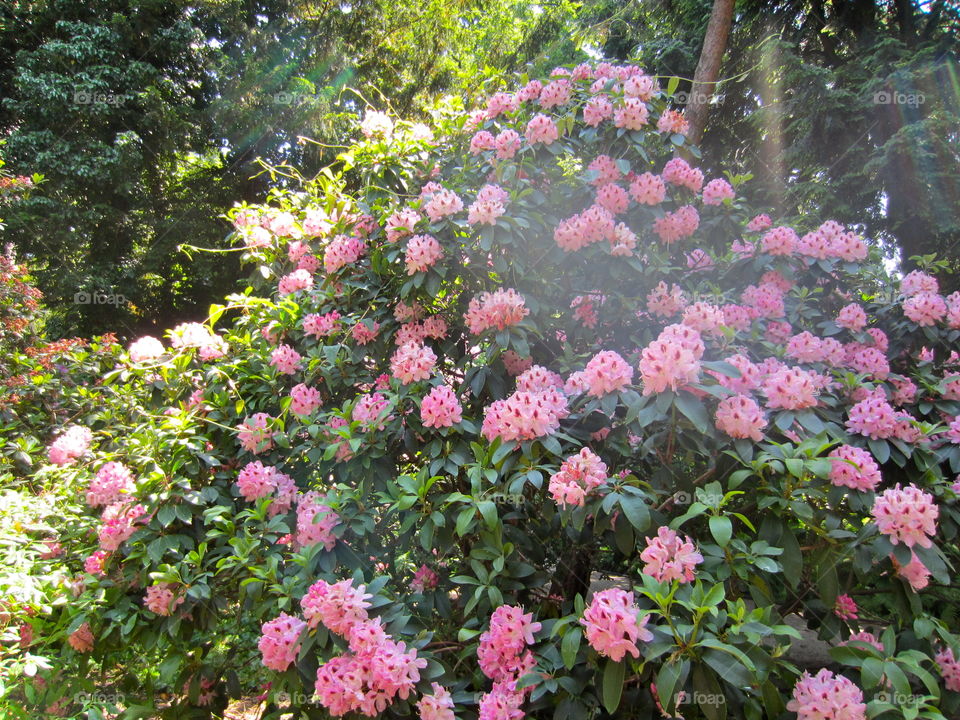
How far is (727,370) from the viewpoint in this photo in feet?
4.93

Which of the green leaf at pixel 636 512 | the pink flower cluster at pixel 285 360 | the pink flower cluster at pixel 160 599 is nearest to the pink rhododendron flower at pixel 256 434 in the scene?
the pink flower cluster at pixel 285 360

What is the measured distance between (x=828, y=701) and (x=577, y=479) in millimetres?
694

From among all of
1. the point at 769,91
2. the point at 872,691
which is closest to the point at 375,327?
the point at 872,691

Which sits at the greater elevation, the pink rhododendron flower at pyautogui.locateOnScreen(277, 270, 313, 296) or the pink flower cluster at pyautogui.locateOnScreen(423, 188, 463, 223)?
the pink flower cluster at pyautogui.locateOnScreen(423, 188, 463, 223)

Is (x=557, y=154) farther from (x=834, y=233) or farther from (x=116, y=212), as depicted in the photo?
(x=116, y=212)

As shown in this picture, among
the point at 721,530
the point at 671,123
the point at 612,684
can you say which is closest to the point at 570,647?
the point at 612,684

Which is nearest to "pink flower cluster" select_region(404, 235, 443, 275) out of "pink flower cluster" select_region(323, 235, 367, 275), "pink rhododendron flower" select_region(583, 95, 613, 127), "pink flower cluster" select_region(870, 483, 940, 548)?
"pink flower cluster" select_region(323, 235, 367, 275)

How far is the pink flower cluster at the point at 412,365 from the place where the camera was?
1941mm

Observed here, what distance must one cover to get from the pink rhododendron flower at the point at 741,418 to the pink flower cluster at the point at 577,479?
0.35 metres

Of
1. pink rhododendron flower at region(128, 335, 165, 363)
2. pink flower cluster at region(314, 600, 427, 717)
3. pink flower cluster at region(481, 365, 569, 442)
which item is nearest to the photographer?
pink flower cluster at region(314, 600, 427, 717)

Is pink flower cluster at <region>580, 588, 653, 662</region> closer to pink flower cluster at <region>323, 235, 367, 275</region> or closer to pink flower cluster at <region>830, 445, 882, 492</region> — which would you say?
pink flower cluster at <region>830, 445, 882, 492</region>

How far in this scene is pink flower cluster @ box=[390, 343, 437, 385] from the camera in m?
1.94

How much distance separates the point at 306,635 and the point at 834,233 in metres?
2.51

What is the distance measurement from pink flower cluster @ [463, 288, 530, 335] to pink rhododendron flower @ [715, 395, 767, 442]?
2.39 feet
